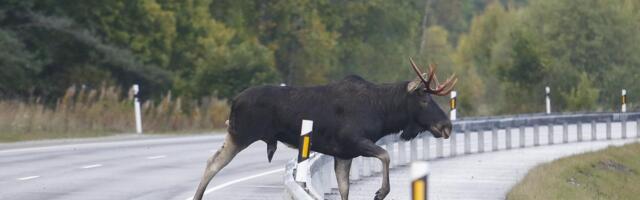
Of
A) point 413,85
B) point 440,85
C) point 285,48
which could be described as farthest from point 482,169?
point 285,48

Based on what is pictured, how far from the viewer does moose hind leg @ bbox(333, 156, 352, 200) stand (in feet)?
52.2

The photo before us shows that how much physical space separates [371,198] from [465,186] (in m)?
2.65

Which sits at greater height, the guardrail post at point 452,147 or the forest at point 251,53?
the forest at point 251,53

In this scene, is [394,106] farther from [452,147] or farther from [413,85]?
[452,147]

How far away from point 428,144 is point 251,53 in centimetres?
2202

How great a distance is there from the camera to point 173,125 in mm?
40438

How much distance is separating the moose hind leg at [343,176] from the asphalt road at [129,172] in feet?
8.49

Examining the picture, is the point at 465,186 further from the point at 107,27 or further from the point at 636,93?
the point at 636,93

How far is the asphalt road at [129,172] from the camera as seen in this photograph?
18797mm

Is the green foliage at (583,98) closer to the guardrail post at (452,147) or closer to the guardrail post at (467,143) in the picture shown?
the guardrail post at (467,143)

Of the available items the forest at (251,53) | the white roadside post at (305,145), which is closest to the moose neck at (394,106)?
the white roadside post at (305,145)

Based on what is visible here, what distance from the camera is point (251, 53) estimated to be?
49.5 m

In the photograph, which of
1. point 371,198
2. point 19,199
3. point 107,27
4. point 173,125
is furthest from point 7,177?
point 107,27

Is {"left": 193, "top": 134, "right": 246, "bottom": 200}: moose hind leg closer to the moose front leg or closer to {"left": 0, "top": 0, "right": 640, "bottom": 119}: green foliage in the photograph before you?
the moose front leg
